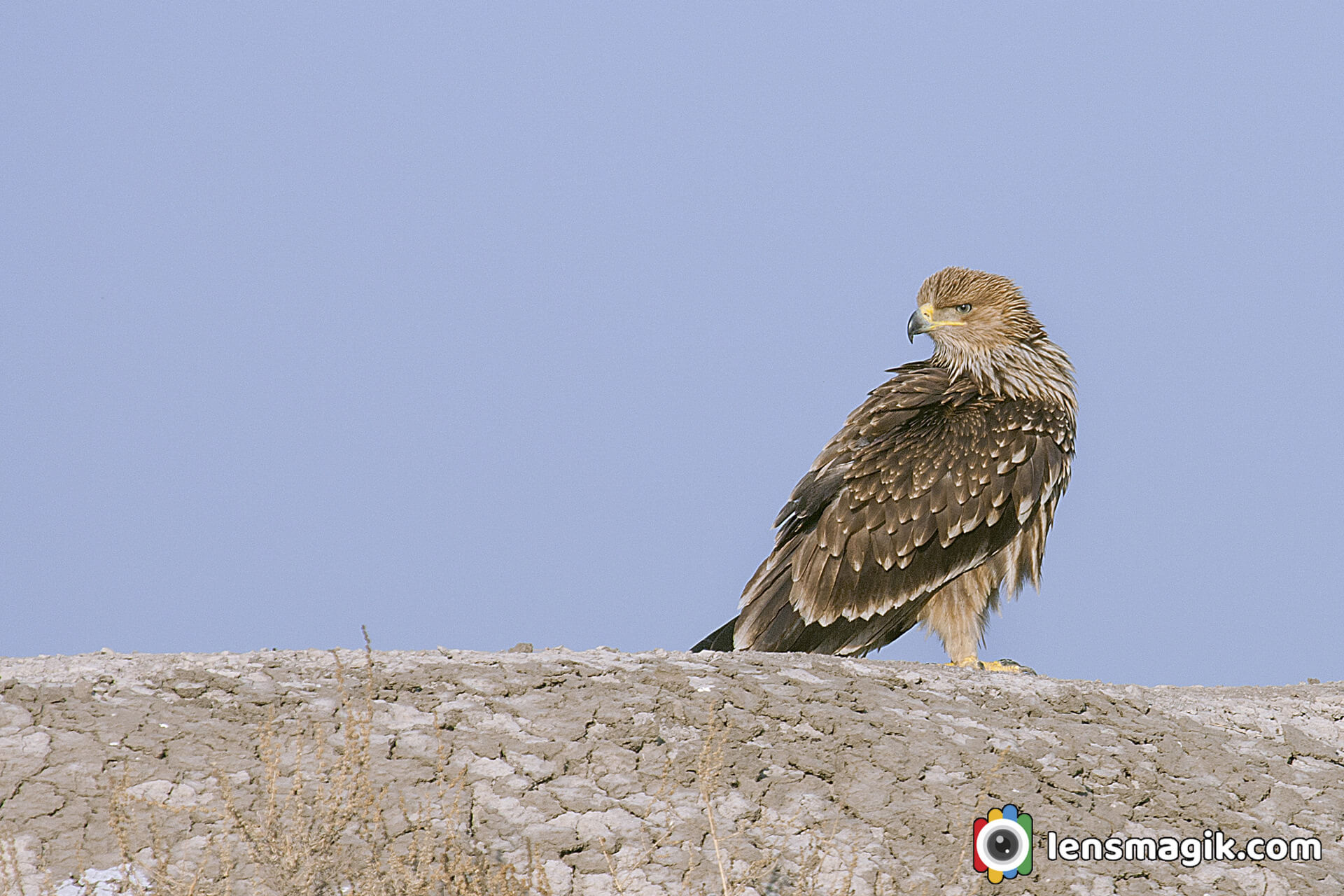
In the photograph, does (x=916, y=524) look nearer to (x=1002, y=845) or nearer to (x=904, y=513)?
(x=904, y=513)

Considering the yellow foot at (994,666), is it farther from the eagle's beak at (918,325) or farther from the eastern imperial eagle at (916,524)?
the eagle's beak at (918,325)

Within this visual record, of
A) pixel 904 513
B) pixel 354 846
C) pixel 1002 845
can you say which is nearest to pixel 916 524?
pixel 904 513

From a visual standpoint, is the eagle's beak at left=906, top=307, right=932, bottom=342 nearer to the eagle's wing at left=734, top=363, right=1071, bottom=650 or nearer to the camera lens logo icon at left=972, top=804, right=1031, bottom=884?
the eagle's wing at left=734, top=363, right=1071, bottom=650

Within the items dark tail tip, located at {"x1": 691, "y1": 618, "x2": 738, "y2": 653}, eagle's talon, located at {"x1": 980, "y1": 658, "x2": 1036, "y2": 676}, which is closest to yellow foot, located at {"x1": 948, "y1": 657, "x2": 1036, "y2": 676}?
eagle's talon, located at {"x1": 980, "y1": 658, "x2": 1036, "y2": 676}

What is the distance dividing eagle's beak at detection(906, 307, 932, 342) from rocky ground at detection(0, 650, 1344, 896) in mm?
3047

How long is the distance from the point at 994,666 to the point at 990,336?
8.06 ft

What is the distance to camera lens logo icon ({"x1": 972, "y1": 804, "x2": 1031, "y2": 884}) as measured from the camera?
580cm

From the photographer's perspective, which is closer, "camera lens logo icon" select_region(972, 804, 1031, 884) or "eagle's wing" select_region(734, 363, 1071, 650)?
"camera lens logo icon" select_region(972, 804, 1031, 884)

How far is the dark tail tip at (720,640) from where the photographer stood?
900 centimetres

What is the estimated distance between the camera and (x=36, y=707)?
625cm

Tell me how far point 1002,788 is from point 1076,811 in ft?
1.18

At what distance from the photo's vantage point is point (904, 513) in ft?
28.2

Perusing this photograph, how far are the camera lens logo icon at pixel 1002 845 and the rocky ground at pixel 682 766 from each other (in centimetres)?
5

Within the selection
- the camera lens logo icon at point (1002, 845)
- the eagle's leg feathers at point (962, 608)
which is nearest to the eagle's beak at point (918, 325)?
the eagle's leg feathers at point (962, 608)
